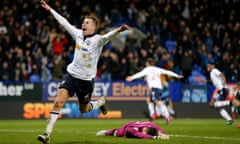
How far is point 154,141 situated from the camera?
511 inches

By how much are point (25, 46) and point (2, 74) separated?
6.41 ft

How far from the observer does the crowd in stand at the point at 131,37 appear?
2639 centimetres

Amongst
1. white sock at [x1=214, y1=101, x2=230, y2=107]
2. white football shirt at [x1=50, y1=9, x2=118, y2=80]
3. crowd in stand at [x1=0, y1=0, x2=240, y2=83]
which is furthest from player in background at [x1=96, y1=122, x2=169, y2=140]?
crowd in stand at [x1=0, y1=0, x2=240, y2=83]

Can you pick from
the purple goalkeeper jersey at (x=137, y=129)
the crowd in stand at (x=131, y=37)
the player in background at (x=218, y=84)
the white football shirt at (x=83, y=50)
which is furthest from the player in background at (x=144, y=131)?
the crowd in stand at (x=131, y=37)

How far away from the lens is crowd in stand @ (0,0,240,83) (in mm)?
26391

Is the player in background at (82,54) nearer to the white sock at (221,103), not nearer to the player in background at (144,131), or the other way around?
the player in background at (144,131)

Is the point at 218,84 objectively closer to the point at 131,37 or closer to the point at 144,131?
the point at 131,37

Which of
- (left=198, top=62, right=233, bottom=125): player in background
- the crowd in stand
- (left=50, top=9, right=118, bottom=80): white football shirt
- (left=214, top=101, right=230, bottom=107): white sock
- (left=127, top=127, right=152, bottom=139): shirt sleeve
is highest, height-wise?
the crowd in stand

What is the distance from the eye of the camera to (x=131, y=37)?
2941 centimetres

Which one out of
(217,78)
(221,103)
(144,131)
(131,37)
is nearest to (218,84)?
(217,78)

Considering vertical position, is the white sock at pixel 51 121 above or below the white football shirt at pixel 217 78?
below

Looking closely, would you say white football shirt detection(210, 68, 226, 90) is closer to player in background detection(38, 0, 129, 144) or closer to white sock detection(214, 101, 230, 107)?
white sock detection(214, 101, 230, 107)

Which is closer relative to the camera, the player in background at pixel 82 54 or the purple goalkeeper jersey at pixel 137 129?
the player in background at pixel 82 54

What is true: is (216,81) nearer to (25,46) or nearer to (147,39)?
(147,39)
